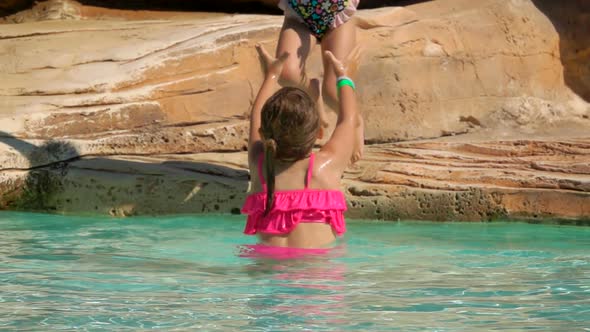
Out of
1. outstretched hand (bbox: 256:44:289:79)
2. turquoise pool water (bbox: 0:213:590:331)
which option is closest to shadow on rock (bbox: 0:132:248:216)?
turquoise pool water (bbox: 0:213:590:331)

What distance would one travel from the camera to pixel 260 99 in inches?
209

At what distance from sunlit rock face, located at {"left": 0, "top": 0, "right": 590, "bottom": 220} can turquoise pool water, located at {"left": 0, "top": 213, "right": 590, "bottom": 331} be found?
0.43 m

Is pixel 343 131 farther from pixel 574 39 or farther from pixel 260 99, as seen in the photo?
pixel 574 39

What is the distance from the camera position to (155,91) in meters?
7.57

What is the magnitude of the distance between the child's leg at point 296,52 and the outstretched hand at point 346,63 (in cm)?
28

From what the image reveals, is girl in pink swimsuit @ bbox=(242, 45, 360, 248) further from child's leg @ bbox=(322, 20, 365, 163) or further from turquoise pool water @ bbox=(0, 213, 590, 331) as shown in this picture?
child's leg @ bbox=(322, 20, 365, 163)

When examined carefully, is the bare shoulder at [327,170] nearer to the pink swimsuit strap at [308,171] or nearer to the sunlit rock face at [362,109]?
the pink swimsuit strap at [308,171]

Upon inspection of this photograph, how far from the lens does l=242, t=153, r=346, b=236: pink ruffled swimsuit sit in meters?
4.76

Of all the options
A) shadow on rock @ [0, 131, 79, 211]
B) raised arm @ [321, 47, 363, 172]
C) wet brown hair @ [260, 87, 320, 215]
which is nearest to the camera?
wet brown hair @ [260, 87, 320, 215]

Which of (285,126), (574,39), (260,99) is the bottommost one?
(285,126)

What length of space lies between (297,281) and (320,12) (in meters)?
2.36

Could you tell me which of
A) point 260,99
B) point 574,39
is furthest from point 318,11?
point 574,39

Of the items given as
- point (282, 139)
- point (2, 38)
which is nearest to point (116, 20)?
point (2, 38)

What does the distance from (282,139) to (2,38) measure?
4495 mm
